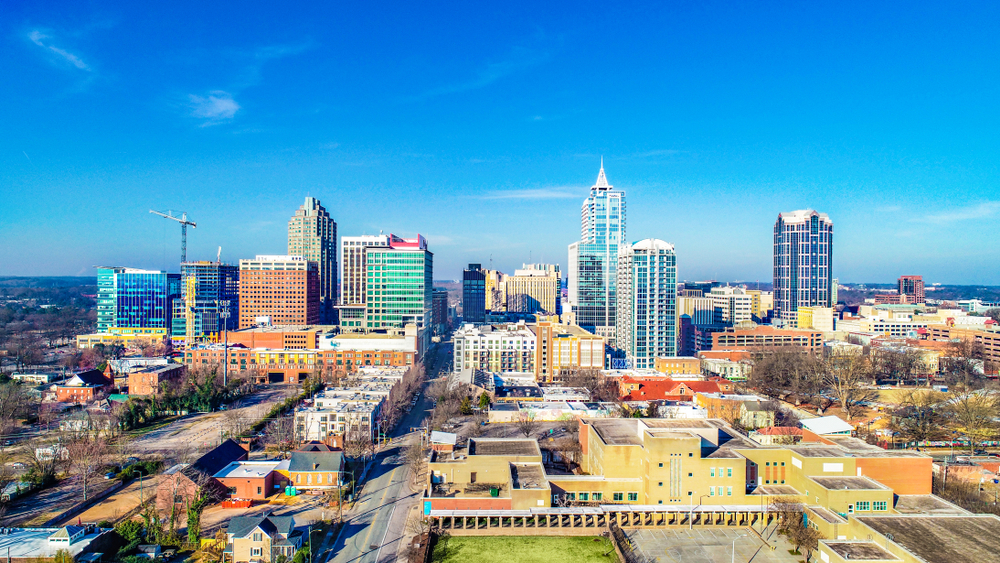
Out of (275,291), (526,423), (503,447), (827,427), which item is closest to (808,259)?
(827,427)

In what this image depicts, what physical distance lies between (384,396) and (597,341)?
27.8 meters

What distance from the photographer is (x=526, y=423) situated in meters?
43.9

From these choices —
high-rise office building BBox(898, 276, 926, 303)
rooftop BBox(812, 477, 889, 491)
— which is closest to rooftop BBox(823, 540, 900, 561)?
rooftop BBox(812, 477, 889, 491)

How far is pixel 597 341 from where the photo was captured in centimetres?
6744

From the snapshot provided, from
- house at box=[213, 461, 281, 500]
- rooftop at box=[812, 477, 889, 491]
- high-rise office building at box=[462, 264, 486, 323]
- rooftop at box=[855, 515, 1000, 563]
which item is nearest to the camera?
rooftop at box=[855, 515, 1000, 563]

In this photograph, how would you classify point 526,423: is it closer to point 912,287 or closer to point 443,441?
point 443,441

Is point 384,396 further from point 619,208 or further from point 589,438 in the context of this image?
point 619,208

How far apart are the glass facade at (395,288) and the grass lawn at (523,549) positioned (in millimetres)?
56850

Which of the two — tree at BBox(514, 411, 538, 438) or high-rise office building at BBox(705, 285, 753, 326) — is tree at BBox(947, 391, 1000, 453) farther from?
high-rise office building at BBox(705, 285, 753, 326)

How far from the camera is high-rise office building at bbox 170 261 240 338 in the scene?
100438 mm

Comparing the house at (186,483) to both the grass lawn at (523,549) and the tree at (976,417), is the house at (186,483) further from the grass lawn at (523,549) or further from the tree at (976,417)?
the tree at (976,417)

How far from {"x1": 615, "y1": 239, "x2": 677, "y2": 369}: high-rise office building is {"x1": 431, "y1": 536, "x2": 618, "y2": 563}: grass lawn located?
48.8 meters

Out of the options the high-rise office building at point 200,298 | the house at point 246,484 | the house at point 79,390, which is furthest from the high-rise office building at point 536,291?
the house at point 246,484

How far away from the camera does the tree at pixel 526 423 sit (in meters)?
41.9
